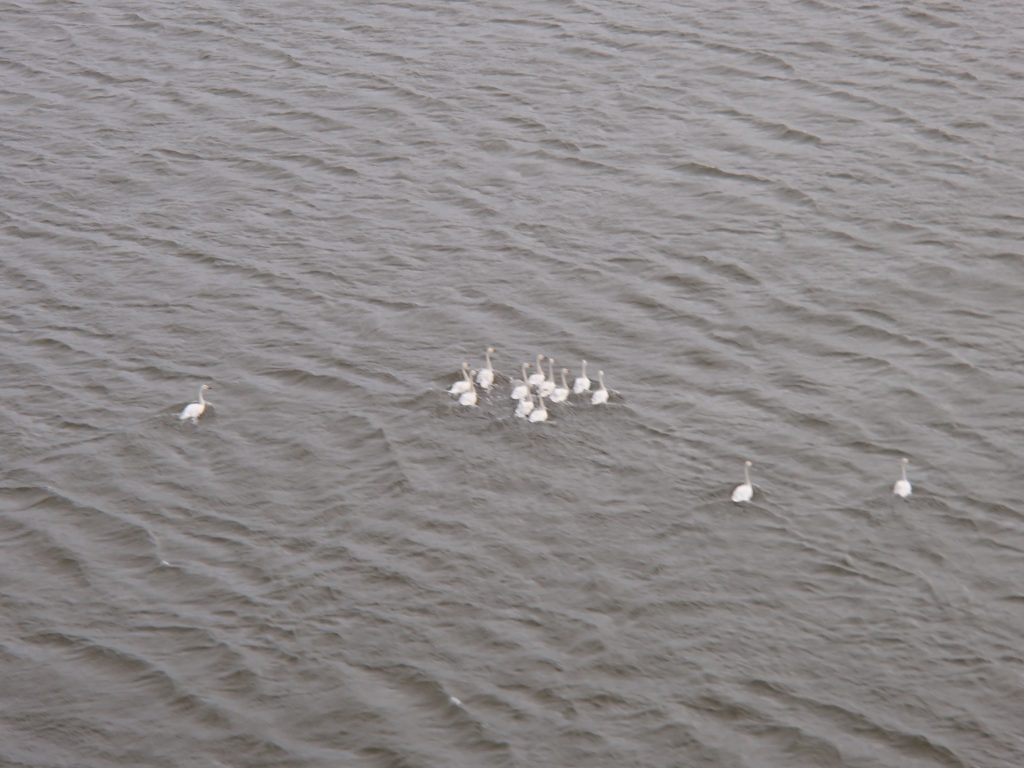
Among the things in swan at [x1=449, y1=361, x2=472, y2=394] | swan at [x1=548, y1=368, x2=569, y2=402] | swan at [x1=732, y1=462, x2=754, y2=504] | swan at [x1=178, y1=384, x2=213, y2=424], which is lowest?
swan at [x1=178, y1=384, x2=213, y2=424]

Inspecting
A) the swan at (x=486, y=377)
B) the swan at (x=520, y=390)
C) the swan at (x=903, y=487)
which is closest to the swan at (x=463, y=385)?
the swan at (x=486, y=377)

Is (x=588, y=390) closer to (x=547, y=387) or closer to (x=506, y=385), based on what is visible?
(x=547, y=387)

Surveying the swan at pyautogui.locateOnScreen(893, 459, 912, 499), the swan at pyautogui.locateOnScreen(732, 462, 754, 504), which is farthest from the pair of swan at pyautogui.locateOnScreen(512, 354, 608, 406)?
the swan at pyautogui.locateOnScreen(893, 459, 912, 499)

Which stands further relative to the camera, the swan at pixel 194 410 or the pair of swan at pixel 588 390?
the swan at pixel 194 410

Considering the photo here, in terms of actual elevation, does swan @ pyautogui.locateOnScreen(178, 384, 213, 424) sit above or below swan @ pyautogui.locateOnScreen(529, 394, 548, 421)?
below

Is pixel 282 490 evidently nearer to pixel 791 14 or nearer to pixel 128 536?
pixel 128 536

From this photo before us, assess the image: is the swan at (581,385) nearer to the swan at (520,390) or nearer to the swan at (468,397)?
the swan at (520,390)

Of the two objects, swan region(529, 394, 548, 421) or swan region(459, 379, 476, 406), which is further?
swan region(459, 379, 476, 406)

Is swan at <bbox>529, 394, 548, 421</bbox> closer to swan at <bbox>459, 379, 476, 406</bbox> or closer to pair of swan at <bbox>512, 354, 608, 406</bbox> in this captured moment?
pair of swan at <bbox>512, 354, 608, 406</bbox>

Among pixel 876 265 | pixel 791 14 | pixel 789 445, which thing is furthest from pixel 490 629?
pixel 791 14
